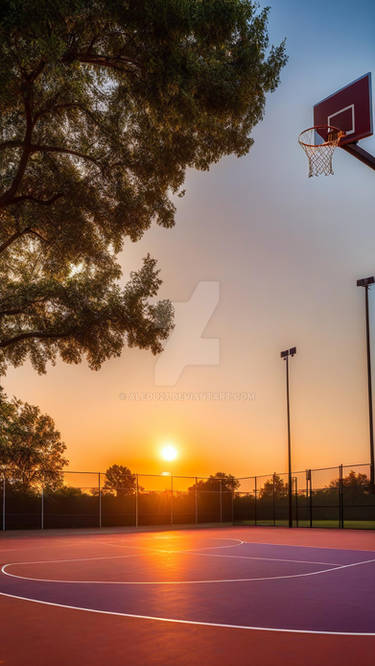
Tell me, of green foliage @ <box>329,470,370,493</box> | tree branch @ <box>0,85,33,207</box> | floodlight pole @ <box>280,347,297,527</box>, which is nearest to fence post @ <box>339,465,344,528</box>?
green foliage @ <box>329,470,370,493</box>

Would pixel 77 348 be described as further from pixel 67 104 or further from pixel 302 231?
pixel 302 231

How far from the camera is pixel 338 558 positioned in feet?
42.5

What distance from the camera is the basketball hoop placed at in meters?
12.1

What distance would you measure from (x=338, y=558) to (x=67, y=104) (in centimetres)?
1036

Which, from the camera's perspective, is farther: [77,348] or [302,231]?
[302,231]

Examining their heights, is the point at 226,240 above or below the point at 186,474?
above

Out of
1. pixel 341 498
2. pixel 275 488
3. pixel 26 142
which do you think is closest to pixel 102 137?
pixel 26 142

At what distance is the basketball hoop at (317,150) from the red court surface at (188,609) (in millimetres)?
7685

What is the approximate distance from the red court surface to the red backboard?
7.58 meters

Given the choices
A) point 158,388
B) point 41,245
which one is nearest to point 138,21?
point 41,245

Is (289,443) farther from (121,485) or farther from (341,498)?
(121,485)

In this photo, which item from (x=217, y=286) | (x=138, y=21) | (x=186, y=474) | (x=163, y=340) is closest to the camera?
(x=138, y=21)

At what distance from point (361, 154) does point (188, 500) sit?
22975 millimetres

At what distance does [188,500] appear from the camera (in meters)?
30.2
